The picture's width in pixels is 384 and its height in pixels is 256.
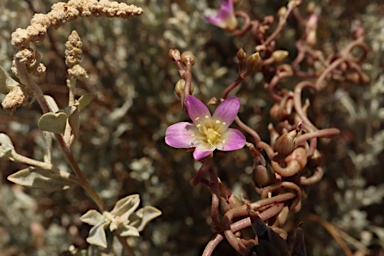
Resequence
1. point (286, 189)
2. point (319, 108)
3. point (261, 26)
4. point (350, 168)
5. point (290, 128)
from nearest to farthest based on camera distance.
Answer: point (286, 189)
point (290, 128)
point (261, 26)
point (319, 108)
point (350, 168)

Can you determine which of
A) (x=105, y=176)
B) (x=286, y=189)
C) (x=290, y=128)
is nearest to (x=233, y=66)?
(x=105, y=176)

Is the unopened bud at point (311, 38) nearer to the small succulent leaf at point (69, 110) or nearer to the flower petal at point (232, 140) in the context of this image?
the flower petal at point (232, 140)

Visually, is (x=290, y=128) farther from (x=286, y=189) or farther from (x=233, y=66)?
(x=233, y=66)

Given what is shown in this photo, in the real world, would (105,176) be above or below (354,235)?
above

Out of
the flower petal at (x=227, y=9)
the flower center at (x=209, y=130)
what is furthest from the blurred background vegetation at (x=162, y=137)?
the flower center at (x=209, y=130)

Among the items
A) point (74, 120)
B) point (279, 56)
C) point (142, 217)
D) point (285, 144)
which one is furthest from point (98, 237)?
point (279, 56)

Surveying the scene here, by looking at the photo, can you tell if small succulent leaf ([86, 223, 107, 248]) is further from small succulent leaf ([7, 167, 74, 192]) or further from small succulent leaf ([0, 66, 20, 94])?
small succulent leaf ([0, 66, 20, 94])

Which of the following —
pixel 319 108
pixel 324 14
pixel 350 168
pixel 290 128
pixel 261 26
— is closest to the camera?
pixel 290 128
